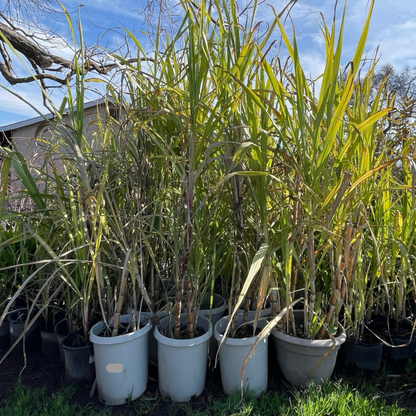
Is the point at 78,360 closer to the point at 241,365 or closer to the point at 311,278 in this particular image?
the point at 241,365

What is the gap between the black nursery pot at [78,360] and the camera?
3.82 feet

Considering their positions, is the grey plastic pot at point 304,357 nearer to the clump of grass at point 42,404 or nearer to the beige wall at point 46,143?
the clump of grass at point 42,404

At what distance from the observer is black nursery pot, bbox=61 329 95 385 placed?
3.82 ft

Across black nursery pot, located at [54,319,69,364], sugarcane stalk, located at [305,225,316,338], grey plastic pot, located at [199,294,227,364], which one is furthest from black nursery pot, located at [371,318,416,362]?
black nursery pot, located at [54,319,69,364]

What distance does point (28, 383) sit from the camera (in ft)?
Answer: 4.12

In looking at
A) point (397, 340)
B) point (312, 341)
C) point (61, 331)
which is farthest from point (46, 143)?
point (397, 340)

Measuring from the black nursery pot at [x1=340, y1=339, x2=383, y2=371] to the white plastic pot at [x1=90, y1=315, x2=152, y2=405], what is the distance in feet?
2.69

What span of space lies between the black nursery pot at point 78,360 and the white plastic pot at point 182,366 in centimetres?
27

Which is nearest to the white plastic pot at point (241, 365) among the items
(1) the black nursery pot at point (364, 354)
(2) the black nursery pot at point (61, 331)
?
(1) the black nursery pot at point (364, 354)

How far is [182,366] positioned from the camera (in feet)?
3.67

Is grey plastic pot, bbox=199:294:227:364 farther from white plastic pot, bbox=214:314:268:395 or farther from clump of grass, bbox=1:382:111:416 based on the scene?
clump of grass, bbox=1:382:111:416

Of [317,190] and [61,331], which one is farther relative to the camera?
[61,331]

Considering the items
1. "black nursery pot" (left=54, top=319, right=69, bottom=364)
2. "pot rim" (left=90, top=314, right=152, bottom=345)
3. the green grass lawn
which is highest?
"pot rim" (left=90, top=314, right=152, bottom=345)

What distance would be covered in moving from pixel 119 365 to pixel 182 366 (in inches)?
8.7
